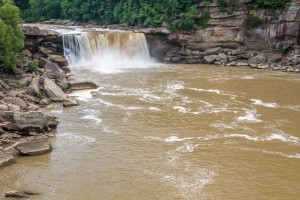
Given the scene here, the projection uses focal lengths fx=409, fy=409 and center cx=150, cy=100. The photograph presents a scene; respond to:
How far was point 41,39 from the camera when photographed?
34531 mm

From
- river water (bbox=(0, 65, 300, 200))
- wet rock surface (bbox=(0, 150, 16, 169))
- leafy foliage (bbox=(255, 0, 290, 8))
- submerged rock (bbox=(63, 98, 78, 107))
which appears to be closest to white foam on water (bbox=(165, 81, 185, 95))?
river water (bbox=(0, 65, 300, 200))

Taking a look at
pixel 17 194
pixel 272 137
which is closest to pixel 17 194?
pixel 17 194

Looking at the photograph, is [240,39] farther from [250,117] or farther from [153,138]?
[153,138]

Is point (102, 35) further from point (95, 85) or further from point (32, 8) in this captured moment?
point (32, 8)

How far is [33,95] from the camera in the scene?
24406 mm

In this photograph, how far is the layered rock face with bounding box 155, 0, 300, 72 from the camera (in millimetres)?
40219

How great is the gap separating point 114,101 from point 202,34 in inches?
779

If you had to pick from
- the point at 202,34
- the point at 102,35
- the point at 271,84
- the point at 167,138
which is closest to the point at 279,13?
the point at 202,34

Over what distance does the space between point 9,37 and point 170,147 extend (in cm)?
1369

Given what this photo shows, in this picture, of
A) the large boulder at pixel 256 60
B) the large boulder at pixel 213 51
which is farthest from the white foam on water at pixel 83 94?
the large boulder at pixel 256 60

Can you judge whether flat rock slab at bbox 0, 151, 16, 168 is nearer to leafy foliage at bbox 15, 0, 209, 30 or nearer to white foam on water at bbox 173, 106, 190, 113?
white foam on water at bbox 173, 106, 190, 113

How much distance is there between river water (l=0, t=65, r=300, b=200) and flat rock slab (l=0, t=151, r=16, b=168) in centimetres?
26

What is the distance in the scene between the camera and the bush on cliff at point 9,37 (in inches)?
991

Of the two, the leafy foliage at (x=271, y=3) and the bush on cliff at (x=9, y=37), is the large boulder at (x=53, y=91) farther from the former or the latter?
the leafy foliage at (x=271, y=3)
